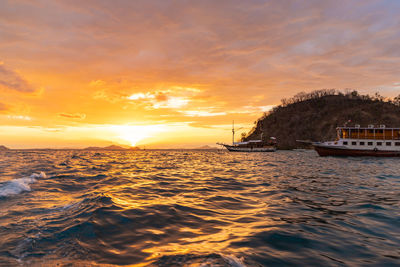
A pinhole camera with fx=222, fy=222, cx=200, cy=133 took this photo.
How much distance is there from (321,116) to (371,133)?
4870 inches

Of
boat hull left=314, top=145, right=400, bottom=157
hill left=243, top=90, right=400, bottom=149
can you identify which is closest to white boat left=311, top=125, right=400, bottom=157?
boat hull left=314, top=145, right=400, bottom=157

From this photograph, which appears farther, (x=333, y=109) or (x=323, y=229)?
(x=333, y=109)

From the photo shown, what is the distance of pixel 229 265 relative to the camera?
374cm

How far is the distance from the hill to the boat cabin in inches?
3794

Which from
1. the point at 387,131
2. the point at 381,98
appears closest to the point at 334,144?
the point at 387,131

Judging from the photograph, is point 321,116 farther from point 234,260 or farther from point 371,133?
point 234,260

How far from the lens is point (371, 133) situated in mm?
49000

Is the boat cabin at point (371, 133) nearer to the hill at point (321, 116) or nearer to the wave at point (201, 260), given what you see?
the wave at point (201, 260)

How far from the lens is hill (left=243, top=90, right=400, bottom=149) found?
144m

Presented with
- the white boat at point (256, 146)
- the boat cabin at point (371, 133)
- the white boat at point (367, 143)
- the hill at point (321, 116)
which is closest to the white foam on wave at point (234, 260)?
the white boat at point (367, 143)

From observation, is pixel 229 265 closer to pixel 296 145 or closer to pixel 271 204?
pixel 271 204

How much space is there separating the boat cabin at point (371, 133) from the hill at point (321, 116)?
96363 mm

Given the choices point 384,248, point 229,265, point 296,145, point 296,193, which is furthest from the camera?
point 296,145

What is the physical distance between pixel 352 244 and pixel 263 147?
103137 mm
